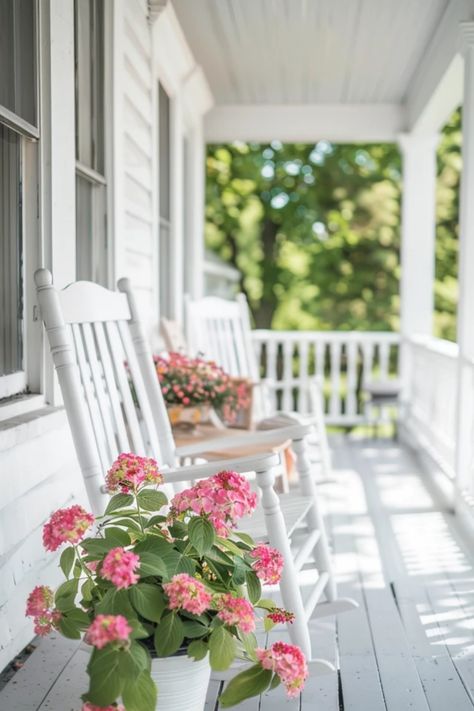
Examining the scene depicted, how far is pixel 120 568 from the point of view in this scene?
172 cm

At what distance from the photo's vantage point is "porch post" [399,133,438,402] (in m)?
7.04

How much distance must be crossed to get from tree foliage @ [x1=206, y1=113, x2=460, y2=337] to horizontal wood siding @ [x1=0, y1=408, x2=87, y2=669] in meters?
10.6

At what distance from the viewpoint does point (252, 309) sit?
47.5ft

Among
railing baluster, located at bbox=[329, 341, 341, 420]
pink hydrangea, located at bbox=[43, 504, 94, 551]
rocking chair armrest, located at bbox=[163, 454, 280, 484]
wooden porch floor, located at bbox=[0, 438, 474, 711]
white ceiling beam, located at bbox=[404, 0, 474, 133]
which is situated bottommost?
wooden porch floor, located at bbox=[0, 438, 474, 711]

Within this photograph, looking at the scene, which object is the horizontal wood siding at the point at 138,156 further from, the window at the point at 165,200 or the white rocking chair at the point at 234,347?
the window at the point at 165,200

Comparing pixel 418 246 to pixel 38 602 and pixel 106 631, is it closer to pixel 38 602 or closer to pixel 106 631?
pixel 38 602

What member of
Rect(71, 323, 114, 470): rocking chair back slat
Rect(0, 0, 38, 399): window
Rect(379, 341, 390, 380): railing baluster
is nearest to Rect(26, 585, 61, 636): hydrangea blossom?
Rect(71, 323, 114, 470): rocking chair back slat

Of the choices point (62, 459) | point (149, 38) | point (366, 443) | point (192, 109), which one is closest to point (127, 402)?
point (62, 459)

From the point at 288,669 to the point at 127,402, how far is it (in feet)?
3.58

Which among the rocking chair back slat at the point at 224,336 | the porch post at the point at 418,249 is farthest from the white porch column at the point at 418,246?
the rocking chair back slat at the point at 224,336

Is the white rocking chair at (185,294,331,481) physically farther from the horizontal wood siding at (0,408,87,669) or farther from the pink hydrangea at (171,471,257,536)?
the pink hydrangea at (171,471,257,536)

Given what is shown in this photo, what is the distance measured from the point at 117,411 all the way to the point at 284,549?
2.16 ft

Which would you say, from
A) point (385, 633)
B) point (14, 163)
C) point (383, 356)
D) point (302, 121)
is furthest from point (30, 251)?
point (383, 356)

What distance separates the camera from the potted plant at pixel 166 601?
1.67m
